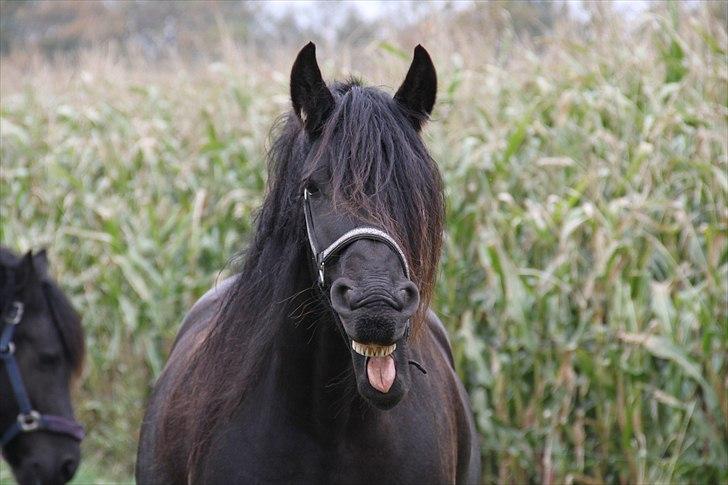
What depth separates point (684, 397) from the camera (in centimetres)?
492

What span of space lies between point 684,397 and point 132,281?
3.74m

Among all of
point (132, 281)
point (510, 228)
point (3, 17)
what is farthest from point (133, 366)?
point (3, 17)

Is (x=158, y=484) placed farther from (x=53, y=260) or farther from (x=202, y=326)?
(x=53, y=260)

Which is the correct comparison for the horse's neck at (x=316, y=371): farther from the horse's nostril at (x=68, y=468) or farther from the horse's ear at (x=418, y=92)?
the horse's nostril at (x=68, y=468)

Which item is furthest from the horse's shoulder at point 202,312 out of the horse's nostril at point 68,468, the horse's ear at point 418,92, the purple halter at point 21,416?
the horse's ear at point 418,92

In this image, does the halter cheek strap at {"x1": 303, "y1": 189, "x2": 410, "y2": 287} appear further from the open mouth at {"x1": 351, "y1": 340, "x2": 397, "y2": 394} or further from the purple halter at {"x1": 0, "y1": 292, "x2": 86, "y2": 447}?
the purple halter at {"x1": 0, "y1": 292, "x2": 86, "y2": 447}

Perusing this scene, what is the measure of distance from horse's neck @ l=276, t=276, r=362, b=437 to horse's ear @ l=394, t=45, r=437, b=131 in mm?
545

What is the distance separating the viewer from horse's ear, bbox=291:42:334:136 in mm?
2535

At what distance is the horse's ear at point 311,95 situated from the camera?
8.32 ft

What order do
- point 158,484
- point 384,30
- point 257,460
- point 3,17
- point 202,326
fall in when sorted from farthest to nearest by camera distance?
1. point 3,17
2. point 384,30
3. point 202,326
4. point 158,484
5. point 257,460

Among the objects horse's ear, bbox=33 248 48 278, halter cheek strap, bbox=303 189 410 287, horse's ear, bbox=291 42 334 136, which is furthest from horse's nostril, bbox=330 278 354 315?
horse's ear, bbox=33 248 48 278

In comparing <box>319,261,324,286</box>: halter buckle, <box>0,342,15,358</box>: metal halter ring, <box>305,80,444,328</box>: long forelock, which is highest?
<box>305,80,444,328</box>: long forelock

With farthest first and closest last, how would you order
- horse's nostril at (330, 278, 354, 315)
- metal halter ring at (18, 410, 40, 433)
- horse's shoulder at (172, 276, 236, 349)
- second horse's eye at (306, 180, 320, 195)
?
1. metal halter ring at (18, 410, 40, 433)
2. horse's shoulder at (172, 276, 236, 349)
3. second horse's eye at (306, 180, 320, 195)
4. horse's nostril at (330, 278, 354, 315)

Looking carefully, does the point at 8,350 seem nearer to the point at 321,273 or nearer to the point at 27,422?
the point at 27,422
